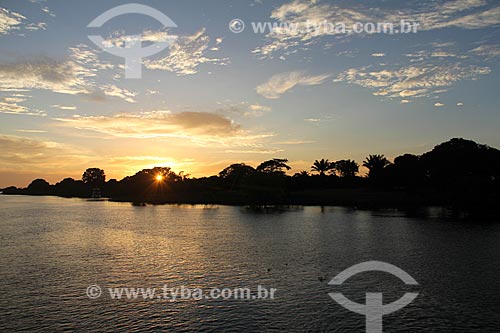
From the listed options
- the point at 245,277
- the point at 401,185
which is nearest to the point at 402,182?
the point at 401,185

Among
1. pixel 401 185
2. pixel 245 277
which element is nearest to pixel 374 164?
pixel 401 185

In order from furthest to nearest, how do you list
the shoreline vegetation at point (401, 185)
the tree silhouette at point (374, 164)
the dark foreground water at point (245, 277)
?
the tree silhouette at point (374, 164)
the shoreline vegetation at point (401, 185)
the dark foreground water at point (245, 277)

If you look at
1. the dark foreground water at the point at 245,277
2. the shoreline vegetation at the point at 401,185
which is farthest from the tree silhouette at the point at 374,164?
the dark foreground water at the point at 245,277

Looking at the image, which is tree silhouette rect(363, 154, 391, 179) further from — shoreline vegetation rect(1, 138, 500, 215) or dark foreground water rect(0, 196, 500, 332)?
dark foreground water rect(0, 196, 500, 332)

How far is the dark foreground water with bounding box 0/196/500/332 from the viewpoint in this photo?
25344 mm

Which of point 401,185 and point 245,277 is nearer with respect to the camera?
point 245,277

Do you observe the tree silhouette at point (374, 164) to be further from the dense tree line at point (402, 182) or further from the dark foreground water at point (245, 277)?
the dark foreground water at point (245, 277)

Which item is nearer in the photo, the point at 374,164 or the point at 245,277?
the point at 245,277

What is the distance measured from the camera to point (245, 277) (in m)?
36.3

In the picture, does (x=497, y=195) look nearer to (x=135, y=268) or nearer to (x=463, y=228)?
A: (x=463, y=228)

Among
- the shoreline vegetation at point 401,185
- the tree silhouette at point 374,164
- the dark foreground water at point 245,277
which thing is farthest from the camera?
the tree silhouette at point 374,164

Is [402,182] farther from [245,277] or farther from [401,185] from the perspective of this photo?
[245,277]

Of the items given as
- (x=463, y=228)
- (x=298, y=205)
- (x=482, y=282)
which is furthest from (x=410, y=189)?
(x=482, y=282)

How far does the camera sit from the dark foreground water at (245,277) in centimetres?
2534
